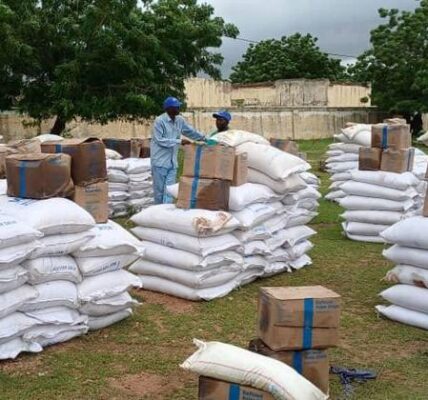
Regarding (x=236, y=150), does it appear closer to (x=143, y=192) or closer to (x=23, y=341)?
(x=23, y=341)

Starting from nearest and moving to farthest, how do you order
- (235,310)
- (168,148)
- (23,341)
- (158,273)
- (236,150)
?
(23,341) → (235,310) → (158,273) → (236,150) → (168,148)

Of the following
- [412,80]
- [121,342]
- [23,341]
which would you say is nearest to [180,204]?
[121,342]

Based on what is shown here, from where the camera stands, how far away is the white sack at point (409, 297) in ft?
15.1

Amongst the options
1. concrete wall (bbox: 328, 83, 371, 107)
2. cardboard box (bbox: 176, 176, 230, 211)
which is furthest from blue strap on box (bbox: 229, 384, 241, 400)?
concrete wall (bbox: 328, 83, 371, 107)

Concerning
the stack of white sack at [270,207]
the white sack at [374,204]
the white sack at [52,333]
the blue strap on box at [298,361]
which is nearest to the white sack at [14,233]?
the white sack at [52,333]

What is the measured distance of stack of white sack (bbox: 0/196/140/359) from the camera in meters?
3.86

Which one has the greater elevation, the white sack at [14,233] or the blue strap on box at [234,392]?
the white sack at [14,233]

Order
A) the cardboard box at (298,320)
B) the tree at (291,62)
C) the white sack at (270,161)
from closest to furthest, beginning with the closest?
the cardboard box at (298,320) → the white sack at (270,161) → the tree at (291,62)

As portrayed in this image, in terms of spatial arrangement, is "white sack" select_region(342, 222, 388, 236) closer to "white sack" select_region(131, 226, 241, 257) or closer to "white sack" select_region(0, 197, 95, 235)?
"white sack" select_region(131, 226, 241, 257)

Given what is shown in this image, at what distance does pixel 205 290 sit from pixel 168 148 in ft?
9.09

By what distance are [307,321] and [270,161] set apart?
2.78m

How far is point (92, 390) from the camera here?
355 cm

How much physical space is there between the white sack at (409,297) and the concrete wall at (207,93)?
22015 millimetres

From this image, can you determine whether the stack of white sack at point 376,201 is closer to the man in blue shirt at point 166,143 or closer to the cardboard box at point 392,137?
the cardboard box at point 392,137
